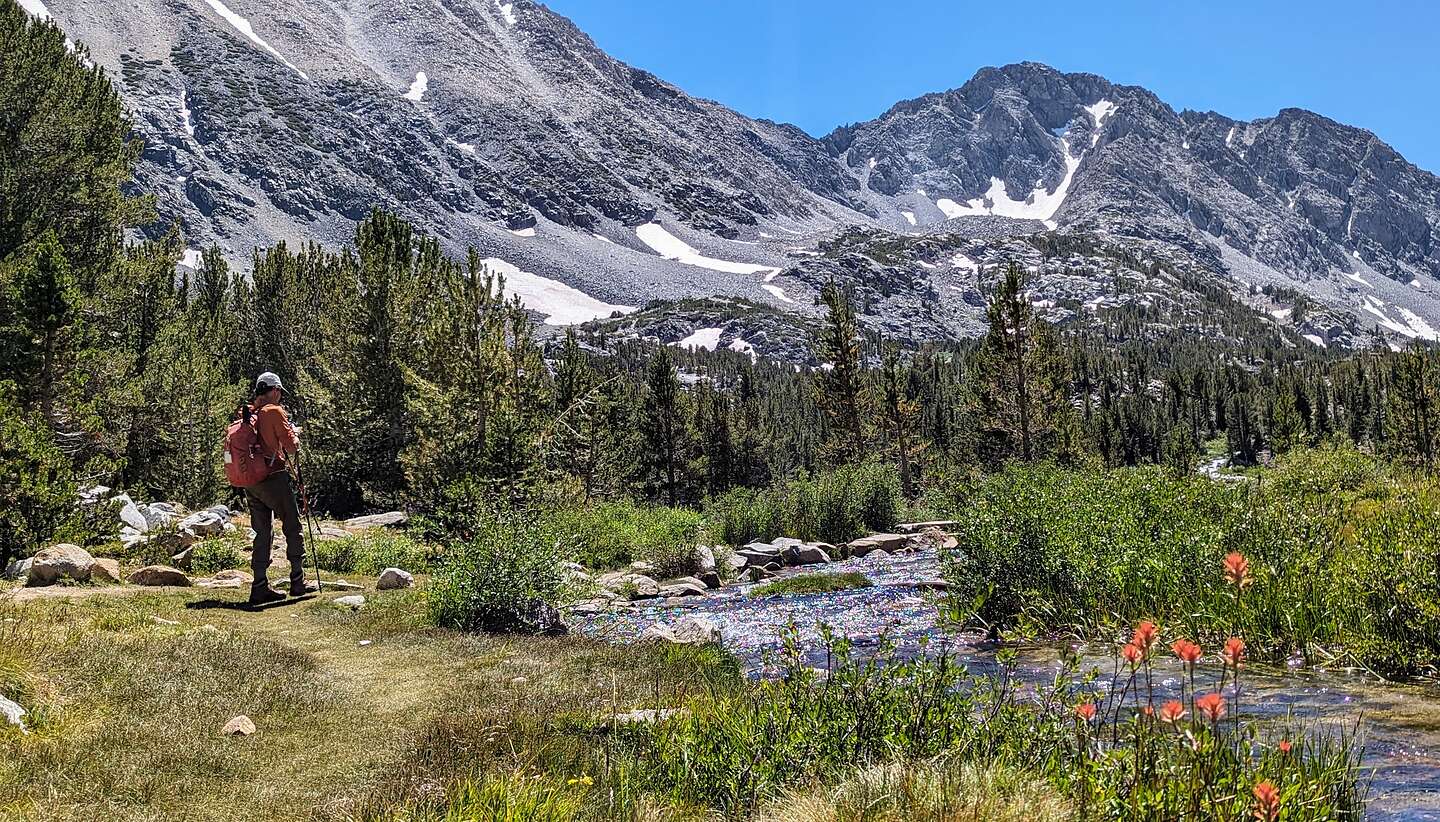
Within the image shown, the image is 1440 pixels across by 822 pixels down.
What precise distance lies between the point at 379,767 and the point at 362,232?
32.6 m

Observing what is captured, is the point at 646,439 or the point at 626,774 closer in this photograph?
the point at 626,774

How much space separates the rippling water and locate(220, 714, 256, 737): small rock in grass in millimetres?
3854

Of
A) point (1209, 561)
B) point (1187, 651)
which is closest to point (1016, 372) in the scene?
point (1209, 561)

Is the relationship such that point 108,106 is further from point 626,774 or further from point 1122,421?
point 1122,421

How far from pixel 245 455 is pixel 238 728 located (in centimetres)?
693

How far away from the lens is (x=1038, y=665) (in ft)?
27.3

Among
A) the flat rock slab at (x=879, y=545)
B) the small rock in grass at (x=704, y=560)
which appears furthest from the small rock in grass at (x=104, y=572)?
the flat rock slab at (x=879, y=545)

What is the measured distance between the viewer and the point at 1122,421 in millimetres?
122125

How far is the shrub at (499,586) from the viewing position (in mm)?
10906

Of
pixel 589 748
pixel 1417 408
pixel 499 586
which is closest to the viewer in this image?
pixel 589 748

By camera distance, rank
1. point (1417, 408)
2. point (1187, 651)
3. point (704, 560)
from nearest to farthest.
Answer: point (1187, 651), point (704, 560), point (1417, 408)

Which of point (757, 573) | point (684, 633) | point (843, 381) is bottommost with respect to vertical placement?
point (757, 573)

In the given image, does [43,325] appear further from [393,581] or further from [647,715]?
[647,715]

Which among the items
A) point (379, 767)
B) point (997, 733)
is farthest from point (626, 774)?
point (997, 733)
